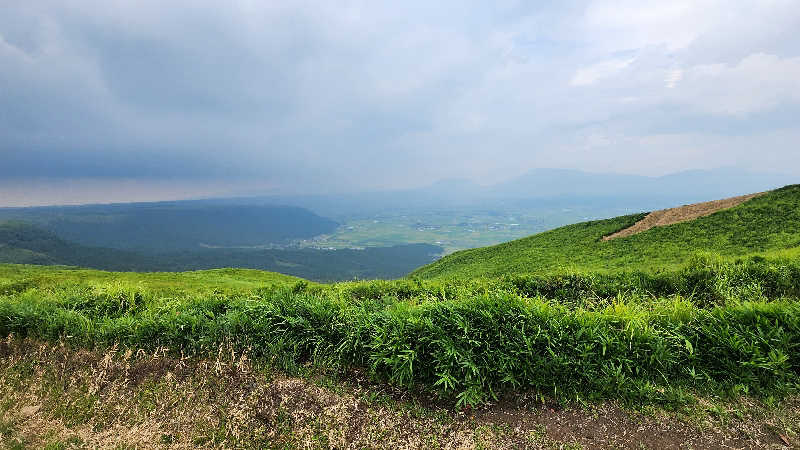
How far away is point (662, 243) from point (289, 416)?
2365 centimetres

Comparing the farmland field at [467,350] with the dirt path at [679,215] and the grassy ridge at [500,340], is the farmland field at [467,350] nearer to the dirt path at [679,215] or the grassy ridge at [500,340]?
the grassy ridge at [500,340]

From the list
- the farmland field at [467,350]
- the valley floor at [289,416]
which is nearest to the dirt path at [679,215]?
the farmland field at [467,350]

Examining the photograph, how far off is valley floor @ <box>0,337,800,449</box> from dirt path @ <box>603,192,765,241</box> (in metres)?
23.3

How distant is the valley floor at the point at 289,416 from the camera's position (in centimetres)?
390

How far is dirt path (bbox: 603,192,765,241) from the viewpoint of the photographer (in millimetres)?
22391

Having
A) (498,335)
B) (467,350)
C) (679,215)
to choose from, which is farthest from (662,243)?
(467,350)

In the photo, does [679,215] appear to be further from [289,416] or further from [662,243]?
[289,416]

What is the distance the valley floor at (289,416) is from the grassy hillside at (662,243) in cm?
915

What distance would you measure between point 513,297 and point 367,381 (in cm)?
280

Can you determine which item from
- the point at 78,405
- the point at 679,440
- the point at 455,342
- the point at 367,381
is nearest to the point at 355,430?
the point at 367,381

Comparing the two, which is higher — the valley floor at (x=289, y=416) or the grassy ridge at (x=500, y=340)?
the grassy ridge at (x=500, y=340)

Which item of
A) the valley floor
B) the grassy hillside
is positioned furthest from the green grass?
the grassy hillside

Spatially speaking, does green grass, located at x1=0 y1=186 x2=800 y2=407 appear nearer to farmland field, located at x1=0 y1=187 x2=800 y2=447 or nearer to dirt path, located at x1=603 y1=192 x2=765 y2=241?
farmland field, located at x1=0 y1=187 x2=800 y2=447

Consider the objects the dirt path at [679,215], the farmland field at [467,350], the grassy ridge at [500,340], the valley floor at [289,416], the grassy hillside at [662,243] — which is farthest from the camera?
the dirt path at [679,215]
